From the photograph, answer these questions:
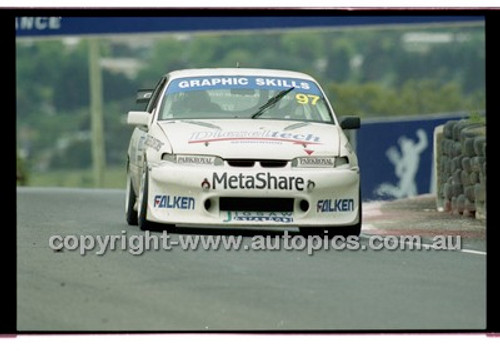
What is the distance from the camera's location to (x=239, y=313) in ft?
29.9

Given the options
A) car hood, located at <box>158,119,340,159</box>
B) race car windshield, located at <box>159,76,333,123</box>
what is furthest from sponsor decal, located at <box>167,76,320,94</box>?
car hood, located at <box>158,119,340,159</box>

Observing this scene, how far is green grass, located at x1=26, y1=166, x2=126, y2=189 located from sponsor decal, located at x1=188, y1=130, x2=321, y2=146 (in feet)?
32.4

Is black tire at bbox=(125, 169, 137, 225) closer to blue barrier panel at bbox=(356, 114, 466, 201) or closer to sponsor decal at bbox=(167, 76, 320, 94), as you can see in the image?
sponsor decal at bbox=(167, 76, 320, 94)

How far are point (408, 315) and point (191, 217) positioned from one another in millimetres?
2568

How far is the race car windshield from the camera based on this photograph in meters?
12.1

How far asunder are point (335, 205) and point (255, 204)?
648mm

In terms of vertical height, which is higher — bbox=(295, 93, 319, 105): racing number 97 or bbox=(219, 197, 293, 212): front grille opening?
bbox=(295, 93, 319, 105): racing number 97

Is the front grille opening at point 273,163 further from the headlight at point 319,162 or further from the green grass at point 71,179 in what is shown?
the green grass at point 71,179

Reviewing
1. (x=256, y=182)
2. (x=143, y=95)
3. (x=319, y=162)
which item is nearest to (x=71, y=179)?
(x=143, y=95)

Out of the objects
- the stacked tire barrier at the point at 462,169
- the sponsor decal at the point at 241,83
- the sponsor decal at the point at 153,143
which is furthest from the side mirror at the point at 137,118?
the stacked tire barrier at the point at 462,169

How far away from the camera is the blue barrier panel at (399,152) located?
60.1 ft

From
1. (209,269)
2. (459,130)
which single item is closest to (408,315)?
(209,269)

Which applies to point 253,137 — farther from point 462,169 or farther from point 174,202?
point 462,169

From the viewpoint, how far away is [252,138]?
1145cm
